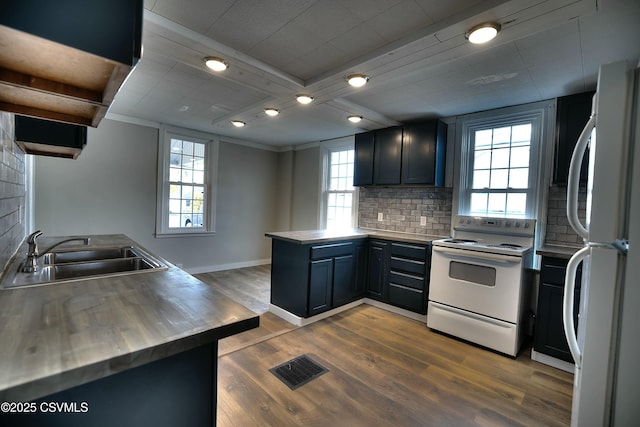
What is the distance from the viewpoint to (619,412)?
1.06 m

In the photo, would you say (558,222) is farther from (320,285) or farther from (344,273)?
(320,285)

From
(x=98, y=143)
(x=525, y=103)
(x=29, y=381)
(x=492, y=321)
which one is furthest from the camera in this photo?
(x=98, y=143)

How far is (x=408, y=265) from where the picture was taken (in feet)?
10.8

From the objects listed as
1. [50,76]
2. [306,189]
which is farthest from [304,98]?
[306,189]

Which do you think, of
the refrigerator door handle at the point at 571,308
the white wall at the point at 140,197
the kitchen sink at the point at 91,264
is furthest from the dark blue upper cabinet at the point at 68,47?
the white wall at the point at 140,197

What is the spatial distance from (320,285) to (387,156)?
1893 mm

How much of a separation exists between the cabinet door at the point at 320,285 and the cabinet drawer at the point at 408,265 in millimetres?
785

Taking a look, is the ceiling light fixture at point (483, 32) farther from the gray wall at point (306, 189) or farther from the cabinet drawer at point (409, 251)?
the gray wall at point (306, 189)

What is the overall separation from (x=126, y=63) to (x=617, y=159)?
170 cm

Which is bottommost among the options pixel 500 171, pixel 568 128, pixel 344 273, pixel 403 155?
pixel 344 273

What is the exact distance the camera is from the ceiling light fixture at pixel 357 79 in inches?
92.3

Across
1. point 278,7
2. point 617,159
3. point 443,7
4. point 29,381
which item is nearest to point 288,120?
point 278,7

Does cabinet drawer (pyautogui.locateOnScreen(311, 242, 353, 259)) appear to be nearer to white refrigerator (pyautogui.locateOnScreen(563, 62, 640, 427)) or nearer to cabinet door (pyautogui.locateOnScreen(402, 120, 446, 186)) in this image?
cabinet door (pyautogui.locateOnScreen(402, 120, 446, 186))

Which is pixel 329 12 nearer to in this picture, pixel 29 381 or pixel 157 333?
pixel 157 333
